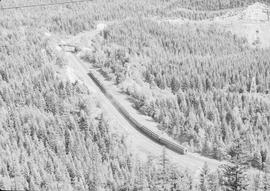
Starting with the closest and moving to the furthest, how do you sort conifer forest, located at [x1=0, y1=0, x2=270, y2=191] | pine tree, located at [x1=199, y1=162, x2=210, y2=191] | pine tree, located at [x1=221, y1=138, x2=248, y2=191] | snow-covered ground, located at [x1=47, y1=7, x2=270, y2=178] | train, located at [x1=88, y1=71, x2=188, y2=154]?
pine tree, located at [x1=221, y1=138, x2=248, y2=191]
pine tree, located at [x1=199, y1=162, x2=210, y2=191]
conifer forest, located at [x1=0, y1=0, x2=270, y2=191]
snow-covered ground, located at [x1=47, y1=7, x2=270, y2=178]
train, located at [x1=88, y1=71, x2=188, y2=154]

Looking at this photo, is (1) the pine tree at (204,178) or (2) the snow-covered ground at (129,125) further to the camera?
(2) the snow-covered ground at (129,125)

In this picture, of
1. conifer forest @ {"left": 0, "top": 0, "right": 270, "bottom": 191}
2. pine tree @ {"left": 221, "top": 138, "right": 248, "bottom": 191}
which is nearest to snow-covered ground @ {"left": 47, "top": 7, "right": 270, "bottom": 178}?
conifer forest @ {"left": 0, "top": 0, "right": 270, "bottom": 191}

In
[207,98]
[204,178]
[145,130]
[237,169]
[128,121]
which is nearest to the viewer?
[237,169]

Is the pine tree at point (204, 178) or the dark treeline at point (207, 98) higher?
the dark treeline at point (207, 98)

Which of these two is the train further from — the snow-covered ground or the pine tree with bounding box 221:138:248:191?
the pine tree with bounding box 221:138:248:191

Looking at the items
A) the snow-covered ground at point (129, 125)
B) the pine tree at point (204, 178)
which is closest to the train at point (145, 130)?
the snow-covered ground at point (129, 125)

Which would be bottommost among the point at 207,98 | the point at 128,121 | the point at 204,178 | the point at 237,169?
the point at 204,178

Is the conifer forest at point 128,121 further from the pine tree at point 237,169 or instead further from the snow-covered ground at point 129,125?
the snow-covered ground at point 129,125

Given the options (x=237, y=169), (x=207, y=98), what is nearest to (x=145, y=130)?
(x=207, y=98)

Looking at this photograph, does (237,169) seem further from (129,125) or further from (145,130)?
(129,125)

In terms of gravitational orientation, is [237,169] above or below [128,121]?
above

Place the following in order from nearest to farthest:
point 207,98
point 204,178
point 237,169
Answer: point 237,169
point 204,178
point 207,98
